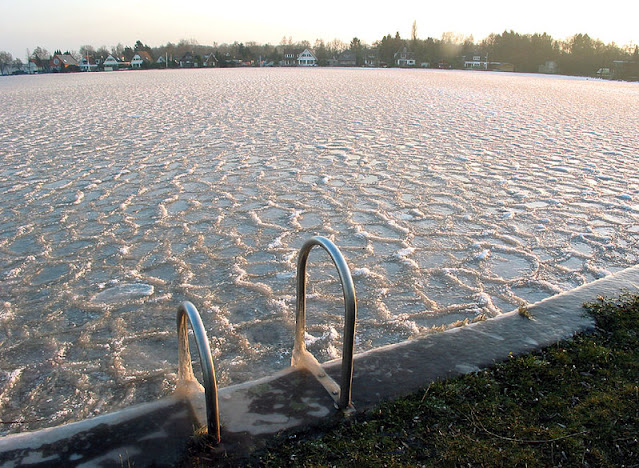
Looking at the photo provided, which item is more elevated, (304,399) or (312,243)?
(312,243)

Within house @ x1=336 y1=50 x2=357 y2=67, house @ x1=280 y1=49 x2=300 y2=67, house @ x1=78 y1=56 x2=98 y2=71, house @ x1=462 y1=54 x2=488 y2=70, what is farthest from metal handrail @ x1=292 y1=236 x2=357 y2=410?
house @ x1=280 y1=49 x2=300 y2=67

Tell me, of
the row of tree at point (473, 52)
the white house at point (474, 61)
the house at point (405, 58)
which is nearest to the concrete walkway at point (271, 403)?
the row of tree at point (473, 52)

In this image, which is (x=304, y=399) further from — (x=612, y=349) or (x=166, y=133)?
(x=166, y=133)

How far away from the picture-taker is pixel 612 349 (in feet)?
8.75

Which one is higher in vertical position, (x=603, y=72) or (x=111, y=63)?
(x=111, y=63)

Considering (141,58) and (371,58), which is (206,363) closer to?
(371,58)

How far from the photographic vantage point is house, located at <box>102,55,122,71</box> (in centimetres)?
8943

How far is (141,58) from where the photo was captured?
93375 mm

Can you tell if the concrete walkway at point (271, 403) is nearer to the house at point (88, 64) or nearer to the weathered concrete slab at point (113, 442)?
the weathered concrete slab at point (113, 442)

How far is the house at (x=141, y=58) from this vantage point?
90.0 meters

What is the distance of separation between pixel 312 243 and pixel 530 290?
253 cm

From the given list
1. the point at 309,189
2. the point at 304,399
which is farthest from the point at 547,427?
the point at 309,189

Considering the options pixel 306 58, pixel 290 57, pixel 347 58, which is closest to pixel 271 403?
pixel 347 58

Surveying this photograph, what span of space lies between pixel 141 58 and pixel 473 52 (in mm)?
63236
